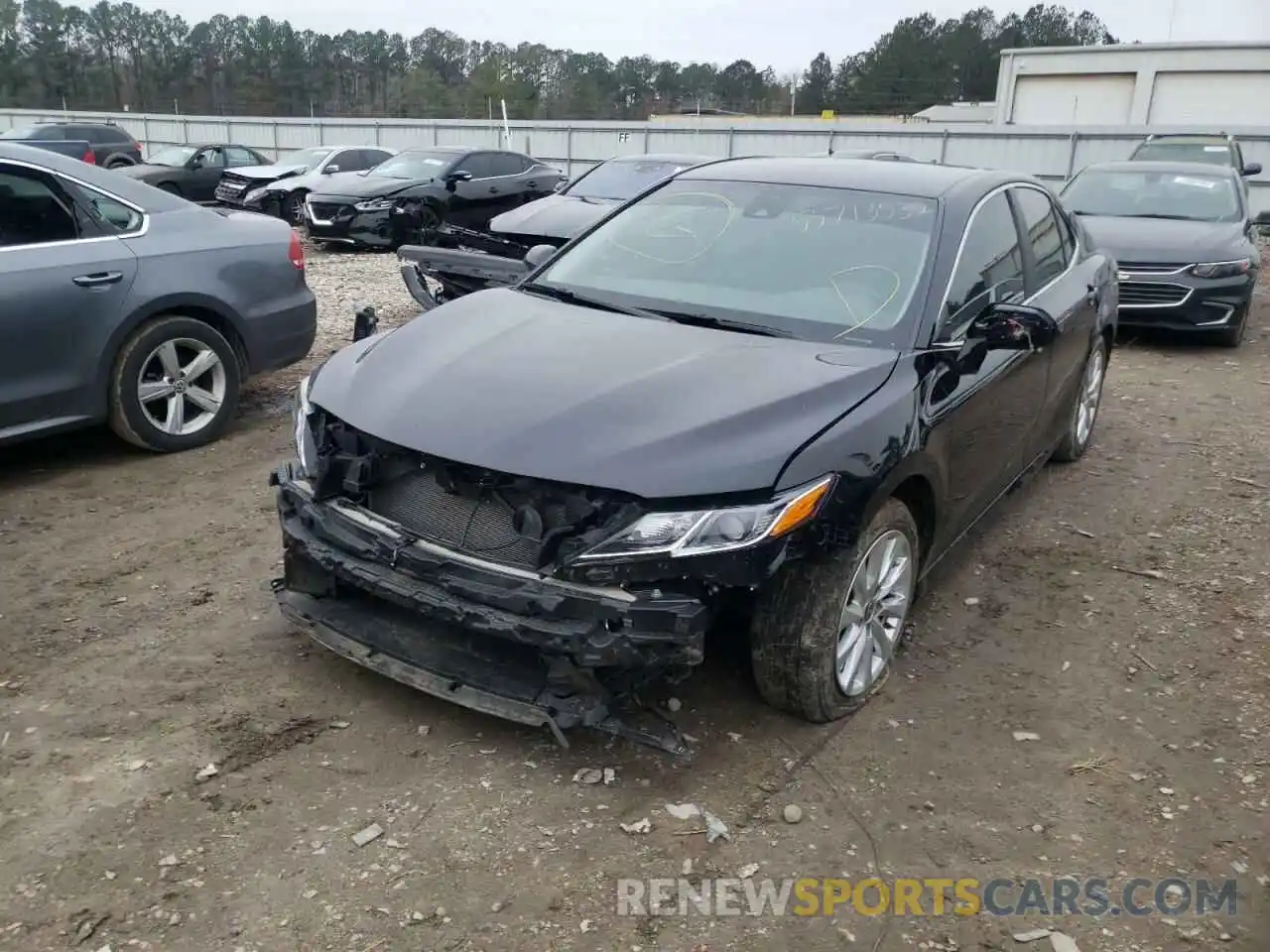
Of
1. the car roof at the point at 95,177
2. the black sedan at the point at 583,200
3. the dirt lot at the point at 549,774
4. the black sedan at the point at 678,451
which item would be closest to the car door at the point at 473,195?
the black sedan at the point at 583,200

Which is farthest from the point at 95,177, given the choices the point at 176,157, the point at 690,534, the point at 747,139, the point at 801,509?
the point at 747,139

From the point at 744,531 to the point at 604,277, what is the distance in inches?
66.0

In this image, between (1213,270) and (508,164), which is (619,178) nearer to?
(508,164)

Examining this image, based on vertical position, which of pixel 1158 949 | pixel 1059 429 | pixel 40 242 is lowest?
pixel 1158 949

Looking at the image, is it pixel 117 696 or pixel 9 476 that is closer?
pixel 117 696

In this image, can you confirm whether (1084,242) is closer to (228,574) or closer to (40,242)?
(228,574)

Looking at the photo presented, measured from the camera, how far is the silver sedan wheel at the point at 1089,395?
225 inches

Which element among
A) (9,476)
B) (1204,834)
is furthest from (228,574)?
(1204,834)

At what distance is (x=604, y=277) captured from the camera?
13.6 ft

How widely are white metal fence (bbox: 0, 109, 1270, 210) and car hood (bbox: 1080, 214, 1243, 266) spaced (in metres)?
11.4

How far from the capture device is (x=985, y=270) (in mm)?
4082

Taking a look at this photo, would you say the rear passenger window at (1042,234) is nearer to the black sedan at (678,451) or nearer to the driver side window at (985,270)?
the driver side window at (985,270)

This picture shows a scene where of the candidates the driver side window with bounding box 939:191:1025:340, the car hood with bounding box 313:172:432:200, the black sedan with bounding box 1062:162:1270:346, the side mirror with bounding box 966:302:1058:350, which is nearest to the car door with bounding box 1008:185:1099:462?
the driver side window with bounding box 939:191:1025:340

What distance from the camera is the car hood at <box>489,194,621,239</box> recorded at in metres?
9.85
